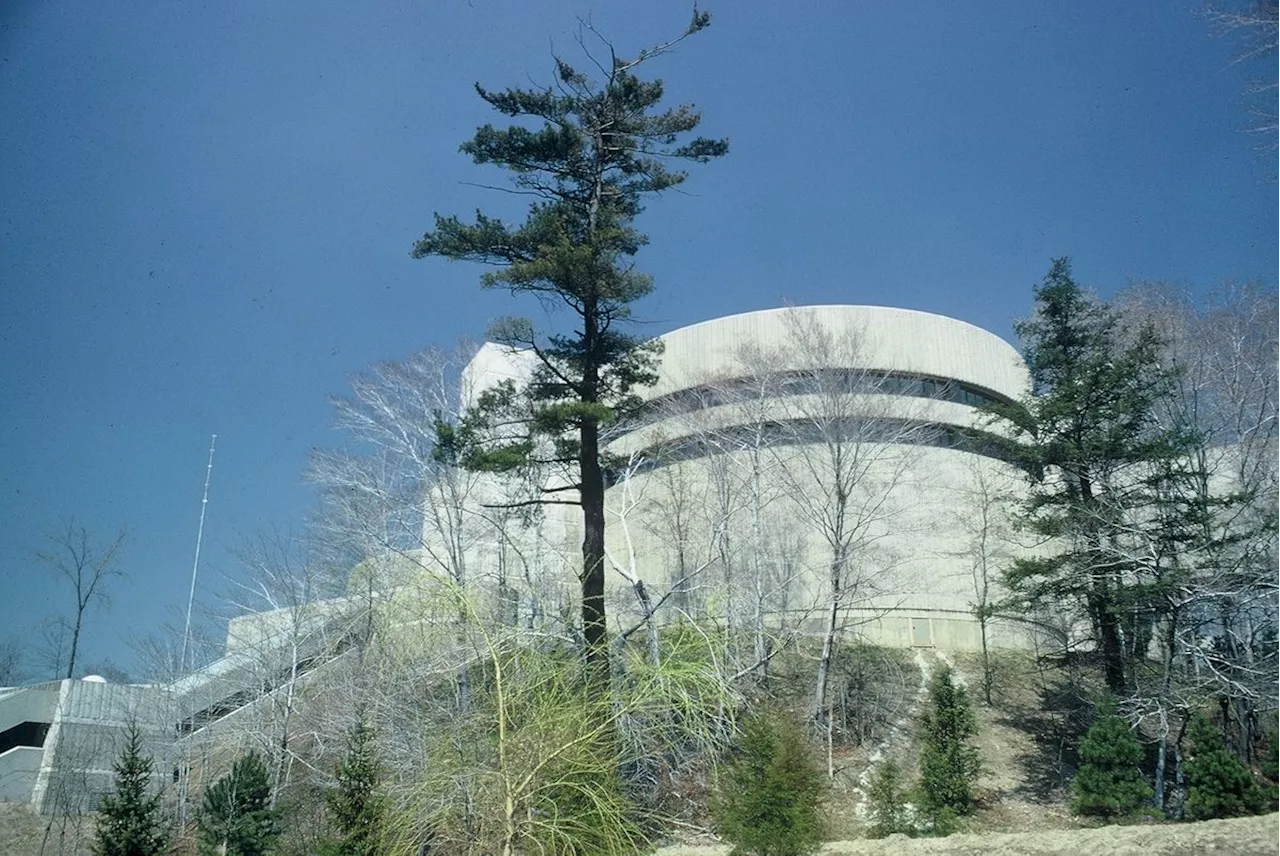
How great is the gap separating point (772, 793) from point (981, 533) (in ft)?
63.5

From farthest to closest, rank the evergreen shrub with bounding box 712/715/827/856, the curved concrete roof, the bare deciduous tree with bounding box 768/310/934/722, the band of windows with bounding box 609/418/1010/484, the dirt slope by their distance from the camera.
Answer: the curved concrete roof, the band of windows with bounding box 609/418/1010/484, the bare deciduous tree with bounding box 768/310/934/722, the evergreen shrub with bounding box 712/715/827/856, the dirt slope

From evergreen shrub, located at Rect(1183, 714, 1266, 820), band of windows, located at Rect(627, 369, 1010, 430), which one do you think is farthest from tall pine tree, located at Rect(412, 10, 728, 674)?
evergreen shrub, located at Rect(1183, 714, 1266, 820)

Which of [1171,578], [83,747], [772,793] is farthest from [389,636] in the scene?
[83,747]

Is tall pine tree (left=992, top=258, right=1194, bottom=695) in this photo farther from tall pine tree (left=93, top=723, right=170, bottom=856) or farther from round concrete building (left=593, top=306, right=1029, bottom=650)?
tall pine tree (left=93, top=723, right=170, bottom=856)

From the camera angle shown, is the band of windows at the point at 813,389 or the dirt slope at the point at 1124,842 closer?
Result: the dirt slope at the point at 1124,842

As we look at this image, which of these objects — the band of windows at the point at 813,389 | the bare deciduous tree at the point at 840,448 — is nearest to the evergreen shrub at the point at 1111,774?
the bare deciduous tree at the point at 840,448

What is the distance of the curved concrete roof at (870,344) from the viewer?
34.6m

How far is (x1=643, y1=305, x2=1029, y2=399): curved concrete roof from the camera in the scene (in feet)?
113

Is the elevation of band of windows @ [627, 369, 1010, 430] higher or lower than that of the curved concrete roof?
lower

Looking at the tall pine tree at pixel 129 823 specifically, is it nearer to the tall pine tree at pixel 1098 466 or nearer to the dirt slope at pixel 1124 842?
the dirt slope at pixel 1124 842

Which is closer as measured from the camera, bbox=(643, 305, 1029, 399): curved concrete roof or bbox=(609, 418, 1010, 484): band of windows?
bbox=(609, 418, 1010, 484): band of windows

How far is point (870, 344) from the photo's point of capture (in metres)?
34.7

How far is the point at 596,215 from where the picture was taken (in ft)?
70.4

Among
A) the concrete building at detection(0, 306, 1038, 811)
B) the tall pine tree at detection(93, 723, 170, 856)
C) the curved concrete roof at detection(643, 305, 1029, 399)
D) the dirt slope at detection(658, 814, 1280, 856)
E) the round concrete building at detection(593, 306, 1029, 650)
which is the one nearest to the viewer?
the dirt slope at detection(658, 814, 1280, 856)
